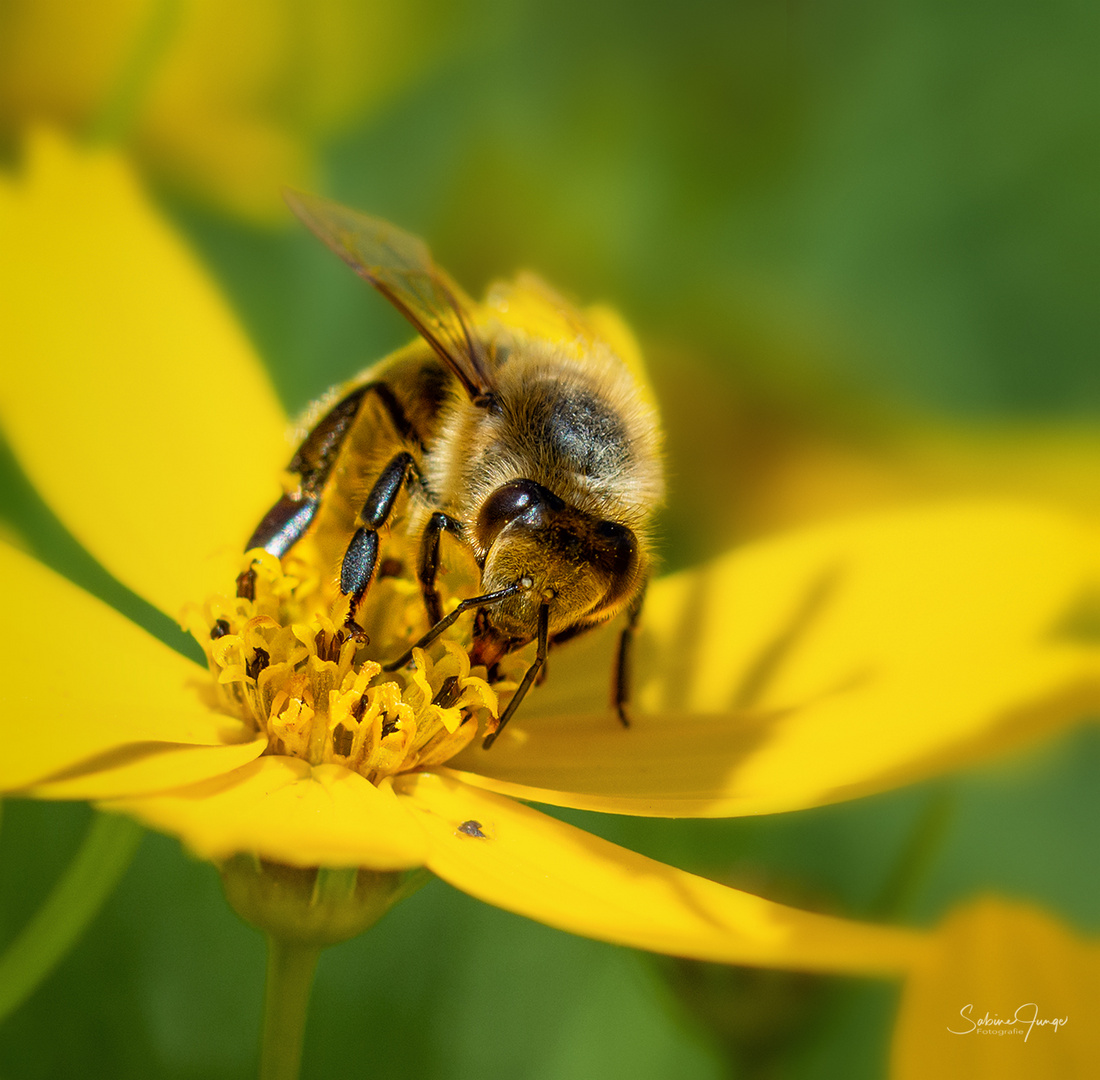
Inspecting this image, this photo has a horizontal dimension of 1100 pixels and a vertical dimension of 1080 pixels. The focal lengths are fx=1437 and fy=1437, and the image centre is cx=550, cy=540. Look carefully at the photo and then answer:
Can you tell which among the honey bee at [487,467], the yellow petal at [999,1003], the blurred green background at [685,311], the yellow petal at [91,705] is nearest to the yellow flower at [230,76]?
the blurred green background at [685,311]

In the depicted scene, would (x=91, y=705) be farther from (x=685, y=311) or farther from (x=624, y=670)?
(x=685, y=311)

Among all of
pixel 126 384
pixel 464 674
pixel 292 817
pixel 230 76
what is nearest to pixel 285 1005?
pixel 292 817

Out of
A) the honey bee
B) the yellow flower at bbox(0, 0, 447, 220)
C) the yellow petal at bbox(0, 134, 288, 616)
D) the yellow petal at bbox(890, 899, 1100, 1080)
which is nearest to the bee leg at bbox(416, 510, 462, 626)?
the honey bee

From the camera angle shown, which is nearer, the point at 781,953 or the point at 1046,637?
the point at 781,953

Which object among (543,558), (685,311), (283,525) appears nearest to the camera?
(543,558)

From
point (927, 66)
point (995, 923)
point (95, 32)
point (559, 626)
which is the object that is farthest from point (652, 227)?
point (995, 923)

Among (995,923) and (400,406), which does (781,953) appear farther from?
(400,406)
